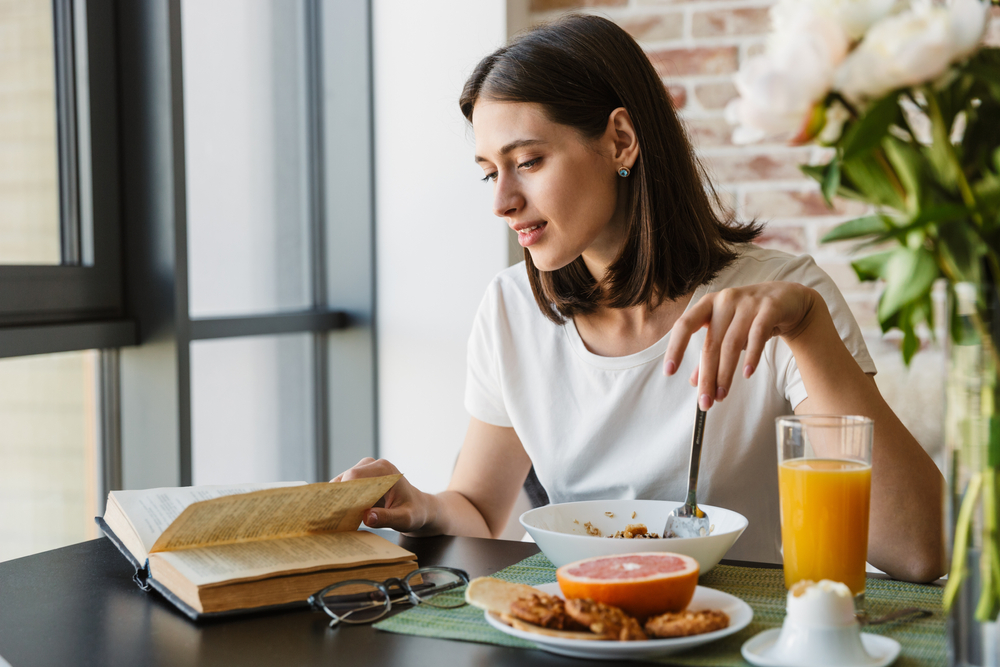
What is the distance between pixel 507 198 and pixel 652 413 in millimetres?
357

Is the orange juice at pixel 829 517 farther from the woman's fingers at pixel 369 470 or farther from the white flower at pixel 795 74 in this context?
the woman's fingers at pixel 369 470

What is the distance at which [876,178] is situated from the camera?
1.84 ft

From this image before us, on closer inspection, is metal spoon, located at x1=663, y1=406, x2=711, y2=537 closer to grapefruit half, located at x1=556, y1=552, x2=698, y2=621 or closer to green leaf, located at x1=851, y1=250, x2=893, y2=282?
grapefruit half, located at x1=556, y1=552, x2=698, y2=621

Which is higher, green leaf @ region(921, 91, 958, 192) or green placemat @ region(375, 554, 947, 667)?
green leaf @ region(921, 91, 958, 192)

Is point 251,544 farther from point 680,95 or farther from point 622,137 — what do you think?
point 680,95

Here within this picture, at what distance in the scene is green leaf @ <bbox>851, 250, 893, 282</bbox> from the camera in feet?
1.91

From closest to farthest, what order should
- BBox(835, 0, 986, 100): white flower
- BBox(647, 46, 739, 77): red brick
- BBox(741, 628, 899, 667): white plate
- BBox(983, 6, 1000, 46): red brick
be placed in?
BBox(835, 0, 986, 100): white flower < BBox(741, 628, 899, 667): white plate < BBox(983, 6, 1000, 46): red brick < BBox(647, 46, 739, 77): red brick

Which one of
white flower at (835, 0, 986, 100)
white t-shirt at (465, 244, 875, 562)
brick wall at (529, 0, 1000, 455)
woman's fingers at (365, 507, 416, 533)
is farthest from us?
brick wall at (529, 0, 1000, 455)

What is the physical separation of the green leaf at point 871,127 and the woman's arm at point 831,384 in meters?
0.37

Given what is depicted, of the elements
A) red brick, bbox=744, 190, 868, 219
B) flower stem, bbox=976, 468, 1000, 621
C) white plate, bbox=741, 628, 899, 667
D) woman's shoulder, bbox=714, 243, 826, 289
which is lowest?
white plate, bbox=741, 628, 899, 667

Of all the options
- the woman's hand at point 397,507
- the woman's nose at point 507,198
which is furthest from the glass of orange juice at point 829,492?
the woman's nose at point 507,198

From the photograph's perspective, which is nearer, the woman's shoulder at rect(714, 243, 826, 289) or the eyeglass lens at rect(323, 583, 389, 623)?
the eyeglass lens at rect(323, 583, 389, 623)

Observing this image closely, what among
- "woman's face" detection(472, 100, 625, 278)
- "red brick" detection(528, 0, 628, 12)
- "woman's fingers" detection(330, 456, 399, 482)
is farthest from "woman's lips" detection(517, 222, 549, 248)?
"red brick" detection(528, 0, 628, 12)

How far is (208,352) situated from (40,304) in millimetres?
485
